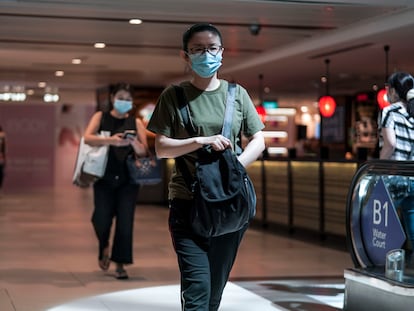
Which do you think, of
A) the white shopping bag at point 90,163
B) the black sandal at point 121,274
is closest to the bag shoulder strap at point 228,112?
the white shopping bag at point 90,163

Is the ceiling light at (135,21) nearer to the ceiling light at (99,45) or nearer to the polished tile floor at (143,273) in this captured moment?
the ceiling light at (99,45)

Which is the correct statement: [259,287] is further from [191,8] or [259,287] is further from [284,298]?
[191,8]

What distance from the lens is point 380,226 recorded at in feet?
17.7

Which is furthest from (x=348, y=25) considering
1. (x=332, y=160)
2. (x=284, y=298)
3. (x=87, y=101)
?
(x=87, y=101)

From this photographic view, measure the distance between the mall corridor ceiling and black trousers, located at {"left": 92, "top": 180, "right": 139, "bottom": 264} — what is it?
111 cm

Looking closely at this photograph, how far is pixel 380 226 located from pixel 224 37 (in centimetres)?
559

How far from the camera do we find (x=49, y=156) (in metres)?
26.0

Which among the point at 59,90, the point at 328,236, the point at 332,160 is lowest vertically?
the point at 328,236

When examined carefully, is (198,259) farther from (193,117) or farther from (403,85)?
(403,85)

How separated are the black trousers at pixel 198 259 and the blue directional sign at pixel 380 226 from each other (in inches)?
80.2

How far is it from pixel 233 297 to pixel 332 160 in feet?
14.9

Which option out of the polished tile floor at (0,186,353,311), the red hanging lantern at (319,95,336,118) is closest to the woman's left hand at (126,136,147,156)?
the polished tile floor at (0,186,353,311)

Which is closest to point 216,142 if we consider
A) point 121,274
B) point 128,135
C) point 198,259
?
point 198,259

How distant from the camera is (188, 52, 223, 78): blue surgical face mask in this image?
3531 millimetres
